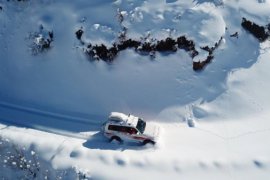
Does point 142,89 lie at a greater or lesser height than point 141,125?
greater

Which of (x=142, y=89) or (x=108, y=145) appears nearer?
(x=108, y=145)

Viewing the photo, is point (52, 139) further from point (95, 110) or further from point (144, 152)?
point (144, 152)

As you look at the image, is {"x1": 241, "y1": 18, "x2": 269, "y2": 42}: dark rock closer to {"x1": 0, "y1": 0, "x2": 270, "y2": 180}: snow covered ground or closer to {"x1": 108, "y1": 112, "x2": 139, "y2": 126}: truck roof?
{"x1": 0, "y1": 0, "x2": 270, "y2": 180}: snow covered ground

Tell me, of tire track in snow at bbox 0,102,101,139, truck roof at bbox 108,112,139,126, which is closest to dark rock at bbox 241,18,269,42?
truck roof at bbox 108,112,139,126

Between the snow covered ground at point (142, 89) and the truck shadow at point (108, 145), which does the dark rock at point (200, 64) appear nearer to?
the snow covered ground at point (142, 89)

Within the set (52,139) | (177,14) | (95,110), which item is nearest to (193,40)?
(177,14)

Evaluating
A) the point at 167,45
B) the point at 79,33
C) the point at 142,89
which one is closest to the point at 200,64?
the point at 167,45

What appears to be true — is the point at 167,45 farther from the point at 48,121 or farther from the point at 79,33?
the point at 48,121

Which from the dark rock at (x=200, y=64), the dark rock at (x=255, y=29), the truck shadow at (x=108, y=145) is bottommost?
the truck shadow at (x=108, y=145)

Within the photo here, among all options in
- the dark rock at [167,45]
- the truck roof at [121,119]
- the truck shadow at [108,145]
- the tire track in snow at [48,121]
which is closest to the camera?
the truck shadow at [108,145]

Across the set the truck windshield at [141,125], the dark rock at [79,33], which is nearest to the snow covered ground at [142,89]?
the dark rock at [79,33]
